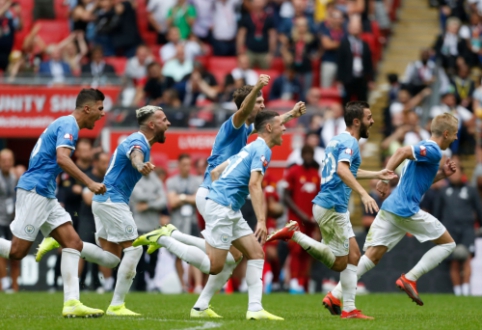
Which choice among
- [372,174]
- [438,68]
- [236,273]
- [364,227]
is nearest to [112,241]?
[372,174]

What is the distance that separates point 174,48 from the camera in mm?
23031

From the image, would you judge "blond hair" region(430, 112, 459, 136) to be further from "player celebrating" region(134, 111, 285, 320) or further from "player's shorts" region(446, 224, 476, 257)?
"player's shorts" region(446, 224, 476, 257)

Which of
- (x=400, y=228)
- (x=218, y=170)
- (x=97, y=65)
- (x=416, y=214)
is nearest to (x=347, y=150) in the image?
(x=218, y=170)

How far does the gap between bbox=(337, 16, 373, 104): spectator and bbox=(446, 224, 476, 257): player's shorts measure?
455 centimetres

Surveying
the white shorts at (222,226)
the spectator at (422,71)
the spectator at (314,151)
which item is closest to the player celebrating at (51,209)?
the white shorts at (222,226)

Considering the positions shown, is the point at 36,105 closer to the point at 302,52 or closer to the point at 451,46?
the point at 302,52

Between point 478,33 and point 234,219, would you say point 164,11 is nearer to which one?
point 478,33

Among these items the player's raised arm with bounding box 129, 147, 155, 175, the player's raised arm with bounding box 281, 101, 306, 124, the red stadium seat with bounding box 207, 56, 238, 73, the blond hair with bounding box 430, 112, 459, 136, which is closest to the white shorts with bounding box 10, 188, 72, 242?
the player's raised arm with bounding box 129, 147, 155, 175

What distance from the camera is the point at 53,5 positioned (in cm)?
2556

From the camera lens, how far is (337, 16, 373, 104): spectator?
2077 cm

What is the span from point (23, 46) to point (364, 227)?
10.0m

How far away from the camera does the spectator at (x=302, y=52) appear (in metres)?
21.4

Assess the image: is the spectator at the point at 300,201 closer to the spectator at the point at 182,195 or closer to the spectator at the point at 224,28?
the spectator at the point at 182,195

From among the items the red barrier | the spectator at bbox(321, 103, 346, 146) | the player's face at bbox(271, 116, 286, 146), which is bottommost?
the red barrier
